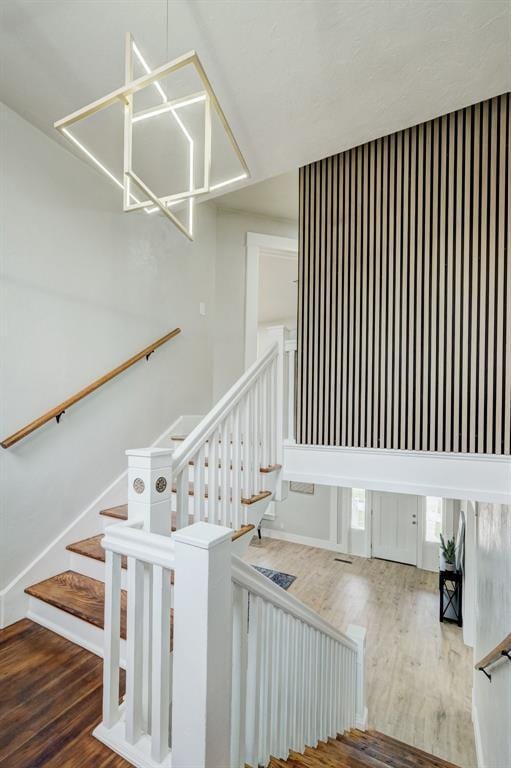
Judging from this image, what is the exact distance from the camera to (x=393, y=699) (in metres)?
3.75

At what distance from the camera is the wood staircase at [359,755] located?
5.37 ft

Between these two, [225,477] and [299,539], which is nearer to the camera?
[225,477]

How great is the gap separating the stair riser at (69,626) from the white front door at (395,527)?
6.20 metres

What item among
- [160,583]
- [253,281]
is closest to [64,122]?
[160,583]

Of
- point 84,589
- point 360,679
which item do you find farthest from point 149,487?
point 360,679

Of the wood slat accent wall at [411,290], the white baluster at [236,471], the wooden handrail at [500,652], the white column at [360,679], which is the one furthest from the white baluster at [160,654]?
the white column at [360,679]

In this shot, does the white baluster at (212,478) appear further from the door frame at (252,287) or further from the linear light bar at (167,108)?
the door frame at (252,287)

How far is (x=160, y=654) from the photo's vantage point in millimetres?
1059

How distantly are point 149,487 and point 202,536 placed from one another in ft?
2.38

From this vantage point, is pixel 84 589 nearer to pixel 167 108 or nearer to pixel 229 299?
pixel 167 108

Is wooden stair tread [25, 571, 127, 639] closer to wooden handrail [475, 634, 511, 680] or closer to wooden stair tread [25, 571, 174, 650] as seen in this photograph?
wooden stair tread [25, 571, 174, 650]

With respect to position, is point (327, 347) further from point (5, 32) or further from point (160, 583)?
point (5, 32)

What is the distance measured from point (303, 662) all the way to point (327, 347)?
69.3 inches

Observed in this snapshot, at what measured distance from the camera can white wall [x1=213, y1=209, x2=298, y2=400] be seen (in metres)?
3.97
